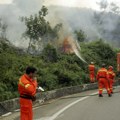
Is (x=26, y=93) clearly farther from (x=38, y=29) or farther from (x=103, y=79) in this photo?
(x=38, y=29)

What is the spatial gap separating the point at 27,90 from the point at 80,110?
5.03 m

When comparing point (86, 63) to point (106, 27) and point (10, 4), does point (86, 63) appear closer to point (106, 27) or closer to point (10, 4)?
point (10, 4)

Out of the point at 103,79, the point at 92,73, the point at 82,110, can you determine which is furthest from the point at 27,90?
the point at 92,73

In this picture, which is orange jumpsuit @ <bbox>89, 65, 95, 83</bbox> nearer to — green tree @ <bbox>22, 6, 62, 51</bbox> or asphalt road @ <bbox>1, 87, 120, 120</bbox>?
green tree @ <bbox>22, 6, 62, 51</bbox>

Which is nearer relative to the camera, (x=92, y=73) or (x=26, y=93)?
(x=26, y=93)

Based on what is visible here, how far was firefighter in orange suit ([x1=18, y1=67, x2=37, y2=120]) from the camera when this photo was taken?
9922mm

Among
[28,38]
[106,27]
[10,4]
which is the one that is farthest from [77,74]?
[106,27]

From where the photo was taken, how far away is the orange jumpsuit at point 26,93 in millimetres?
9914

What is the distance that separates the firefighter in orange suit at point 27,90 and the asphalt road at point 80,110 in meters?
2.99

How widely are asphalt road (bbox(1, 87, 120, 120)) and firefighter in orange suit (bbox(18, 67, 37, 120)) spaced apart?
2986mm

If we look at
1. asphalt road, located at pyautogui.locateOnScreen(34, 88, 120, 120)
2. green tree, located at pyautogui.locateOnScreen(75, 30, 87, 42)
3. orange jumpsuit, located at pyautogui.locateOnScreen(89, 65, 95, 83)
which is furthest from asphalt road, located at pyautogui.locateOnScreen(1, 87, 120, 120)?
green tree, located at pyautogui.locateOnScreen(75, 30, 87, 42)

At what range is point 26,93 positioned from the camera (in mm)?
10094

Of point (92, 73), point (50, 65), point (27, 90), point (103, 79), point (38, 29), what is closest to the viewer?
point (27, 90)

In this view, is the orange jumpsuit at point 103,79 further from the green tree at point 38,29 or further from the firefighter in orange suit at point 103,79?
the green tree at point 38,29
